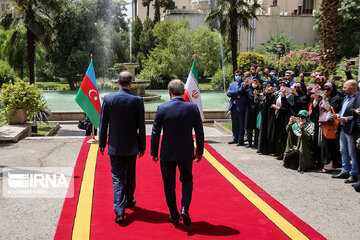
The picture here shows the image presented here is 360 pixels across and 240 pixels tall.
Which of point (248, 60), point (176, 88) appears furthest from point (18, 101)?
point (248, 60)

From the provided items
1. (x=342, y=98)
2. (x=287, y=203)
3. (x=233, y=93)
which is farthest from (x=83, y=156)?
(x=342, y=98)

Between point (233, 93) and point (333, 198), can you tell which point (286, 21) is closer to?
point (233, 93)

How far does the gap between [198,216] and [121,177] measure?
125 centimetres

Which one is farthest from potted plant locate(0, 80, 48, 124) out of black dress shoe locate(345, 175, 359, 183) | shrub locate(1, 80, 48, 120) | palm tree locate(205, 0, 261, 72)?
palm tree locate(205, 0, 261, 72)

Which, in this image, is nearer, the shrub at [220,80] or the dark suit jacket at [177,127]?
the dark suit jacket at [177,127]

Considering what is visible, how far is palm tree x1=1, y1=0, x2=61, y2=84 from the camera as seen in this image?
2206 centimetres

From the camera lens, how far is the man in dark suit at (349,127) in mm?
8016

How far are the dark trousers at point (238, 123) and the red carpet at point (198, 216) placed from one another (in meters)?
3.57

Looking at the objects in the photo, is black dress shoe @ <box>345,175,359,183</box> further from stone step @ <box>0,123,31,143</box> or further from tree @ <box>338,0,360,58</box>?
tree @ <box>338,0,360,58</box>

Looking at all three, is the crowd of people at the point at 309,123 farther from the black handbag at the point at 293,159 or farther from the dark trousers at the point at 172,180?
the dark trousers at the point at 172,180

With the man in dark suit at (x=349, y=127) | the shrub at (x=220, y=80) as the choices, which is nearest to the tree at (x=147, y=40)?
the shrub at (x=220, y=80)

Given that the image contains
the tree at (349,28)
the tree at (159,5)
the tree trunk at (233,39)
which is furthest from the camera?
the tree at (159,5)

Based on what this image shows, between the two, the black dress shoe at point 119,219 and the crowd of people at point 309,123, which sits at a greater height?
the crowd of people at point 309,123

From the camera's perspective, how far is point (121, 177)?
5859mm
